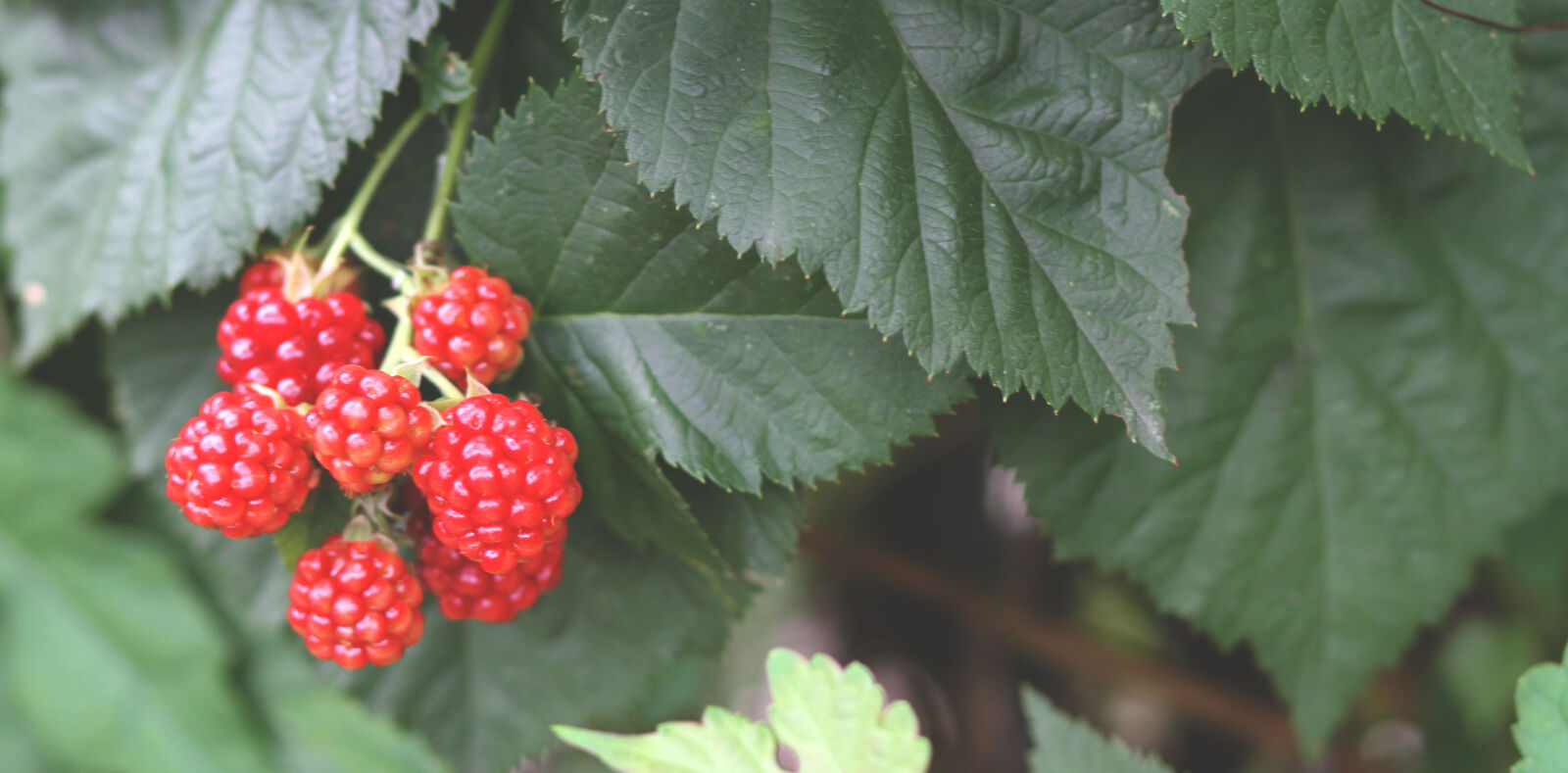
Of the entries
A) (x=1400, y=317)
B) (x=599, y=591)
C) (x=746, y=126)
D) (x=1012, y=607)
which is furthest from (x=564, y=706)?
(x=1400, y=317)

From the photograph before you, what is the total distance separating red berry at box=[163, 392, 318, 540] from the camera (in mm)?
475

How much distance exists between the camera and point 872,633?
1337 mm

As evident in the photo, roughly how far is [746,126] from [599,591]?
0.39m

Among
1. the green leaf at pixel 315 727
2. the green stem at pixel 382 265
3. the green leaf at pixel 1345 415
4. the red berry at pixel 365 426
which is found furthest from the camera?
the green leaf at pixel 315 727

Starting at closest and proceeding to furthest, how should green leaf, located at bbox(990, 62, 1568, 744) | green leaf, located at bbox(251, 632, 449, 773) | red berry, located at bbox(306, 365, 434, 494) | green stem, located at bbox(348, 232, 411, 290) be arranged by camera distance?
1. red berry, located at bbox(306, 365, 434, 494)
2. green stem, located at bbox(348, 232, 411, 290)
3. green leaf, located at bbox(990, 62, 1568, 744)
4. green leaf, located at bbox(251, 632, 449, 773)

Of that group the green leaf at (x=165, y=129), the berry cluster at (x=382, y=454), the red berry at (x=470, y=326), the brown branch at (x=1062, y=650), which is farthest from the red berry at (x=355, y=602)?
the brown branch at (x=1062, y=650)

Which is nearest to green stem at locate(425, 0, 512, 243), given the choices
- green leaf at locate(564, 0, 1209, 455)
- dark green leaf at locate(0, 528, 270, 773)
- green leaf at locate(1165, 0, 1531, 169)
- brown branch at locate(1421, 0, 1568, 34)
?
green leaf at locate(564, 0, 1209, 455)

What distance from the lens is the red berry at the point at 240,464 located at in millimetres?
475

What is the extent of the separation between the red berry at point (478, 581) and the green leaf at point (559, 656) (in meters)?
0.15

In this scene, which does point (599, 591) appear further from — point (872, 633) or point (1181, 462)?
point (872, 633)

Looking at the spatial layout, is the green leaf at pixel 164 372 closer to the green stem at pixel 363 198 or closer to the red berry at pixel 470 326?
the green stem at pixel 363 198

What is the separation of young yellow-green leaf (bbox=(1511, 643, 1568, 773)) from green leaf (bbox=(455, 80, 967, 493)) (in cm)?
32

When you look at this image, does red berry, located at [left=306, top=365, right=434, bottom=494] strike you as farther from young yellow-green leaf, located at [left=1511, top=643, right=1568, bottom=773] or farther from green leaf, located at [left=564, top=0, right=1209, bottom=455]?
young yellow-green leaf, located at [left=1511, top=643, right=1568, bottom=773]

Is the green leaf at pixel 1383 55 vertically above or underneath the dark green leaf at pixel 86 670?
above
